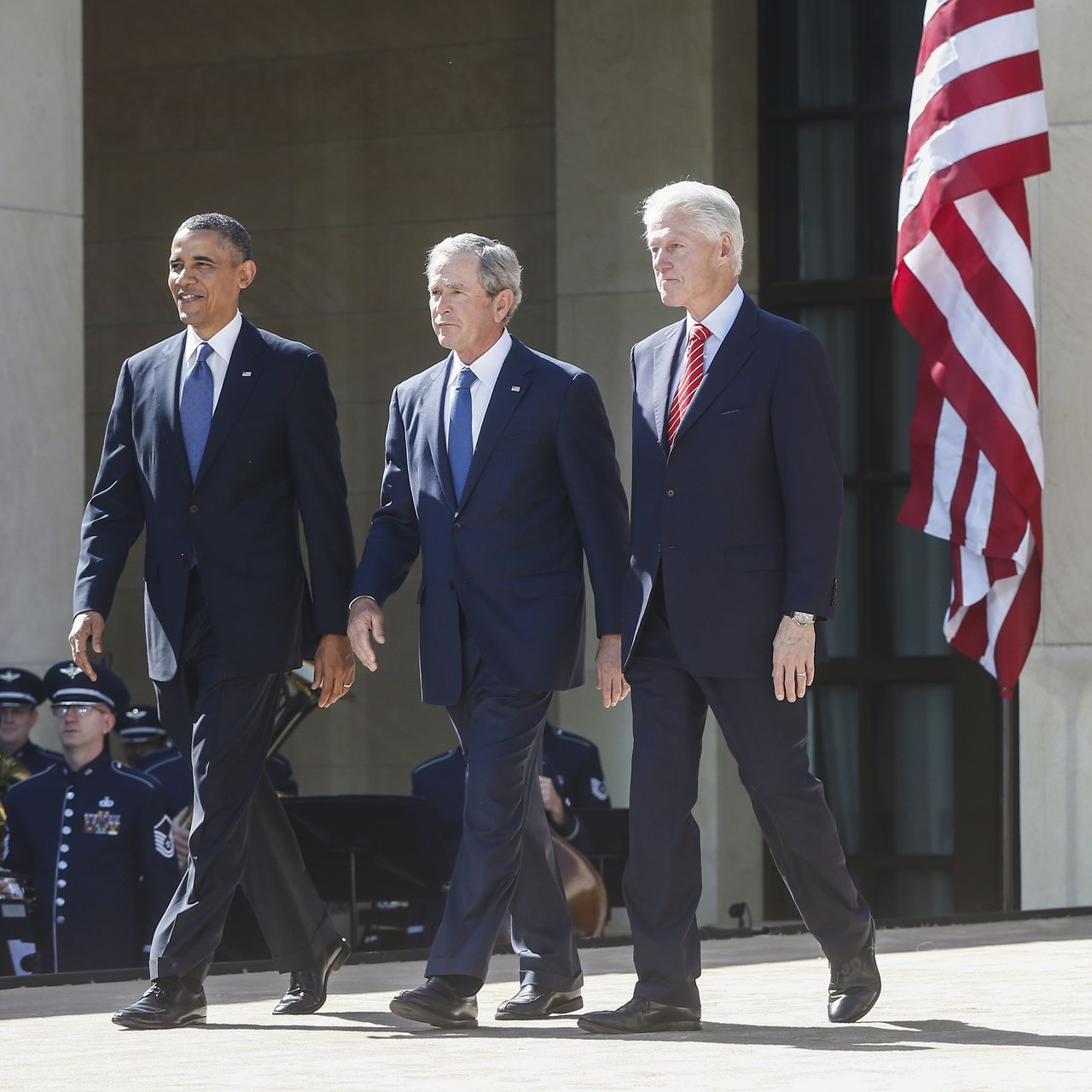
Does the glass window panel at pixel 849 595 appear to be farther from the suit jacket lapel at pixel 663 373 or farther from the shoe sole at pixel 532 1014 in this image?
the suit jacket lapel at pixel 663 373

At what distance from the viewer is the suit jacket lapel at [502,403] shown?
211 inches

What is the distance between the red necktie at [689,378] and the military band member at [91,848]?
445 cm

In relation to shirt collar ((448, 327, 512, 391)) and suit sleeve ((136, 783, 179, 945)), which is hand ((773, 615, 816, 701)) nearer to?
shirt collar ((448, 327, 512, 391))

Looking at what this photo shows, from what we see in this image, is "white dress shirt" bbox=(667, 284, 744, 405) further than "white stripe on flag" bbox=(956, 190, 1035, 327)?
No

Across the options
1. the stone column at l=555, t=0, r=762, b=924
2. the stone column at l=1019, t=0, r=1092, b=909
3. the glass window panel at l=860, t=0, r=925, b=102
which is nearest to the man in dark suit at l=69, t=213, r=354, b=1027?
the stone column at l=1019, t=0, r=1092, b=909

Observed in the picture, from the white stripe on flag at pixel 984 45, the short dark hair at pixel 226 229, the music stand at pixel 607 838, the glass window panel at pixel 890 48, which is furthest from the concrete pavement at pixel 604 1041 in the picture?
the glass window panel at pixel 890 48

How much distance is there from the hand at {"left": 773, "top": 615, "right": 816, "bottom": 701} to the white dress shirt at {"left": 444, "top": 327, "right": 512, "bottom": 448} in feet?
3.00

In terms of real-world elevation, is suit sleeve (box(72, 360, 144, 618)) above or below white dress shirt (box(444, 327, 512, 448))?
below

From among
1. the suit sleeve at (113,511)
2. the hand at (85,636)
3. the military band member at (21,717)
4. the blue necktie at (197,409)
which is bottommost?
the military band member at (21,717)

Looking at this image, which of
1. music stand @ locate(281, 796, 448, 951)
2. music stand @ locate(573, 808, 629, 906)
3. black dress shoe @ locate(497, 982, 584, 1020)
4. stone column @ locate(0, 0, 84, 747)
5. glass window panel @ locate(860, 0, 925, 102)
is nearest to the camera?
black dress shoe @ locate(497, 982, 584, 1020)

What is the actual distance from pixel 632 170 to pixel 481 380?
7989 mm

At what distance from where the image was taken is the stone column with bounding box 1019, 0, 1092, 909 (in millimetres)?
9648

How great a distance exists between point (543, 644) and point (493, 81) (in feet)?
32.1

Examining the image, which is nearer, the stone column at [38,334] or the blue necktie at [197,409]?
the blue necktie at [197,409]
